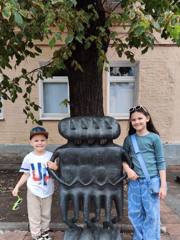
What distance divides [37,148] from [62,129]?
524mm

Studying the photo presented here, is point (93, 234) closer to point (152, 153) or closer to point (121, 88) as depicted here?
point (152, 153)

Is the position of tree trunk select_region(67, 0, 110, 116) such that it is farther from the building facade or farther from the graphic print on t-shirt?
the building facade

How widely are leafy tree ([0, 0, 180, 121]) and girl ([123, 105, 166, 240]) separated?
2.74ft

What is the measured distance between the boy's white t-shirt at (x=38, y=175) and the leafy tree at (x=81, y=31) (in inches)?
43.8

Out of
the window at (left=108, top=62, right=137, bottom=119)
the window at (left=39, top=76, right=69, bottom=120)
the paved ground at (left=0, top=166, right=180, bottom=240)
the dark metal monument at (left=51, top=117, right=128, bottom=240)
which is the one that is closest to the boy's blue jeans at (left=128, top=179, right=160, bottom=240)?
the dark metal monument at (left=51, top=117, right=128, bottom=240)

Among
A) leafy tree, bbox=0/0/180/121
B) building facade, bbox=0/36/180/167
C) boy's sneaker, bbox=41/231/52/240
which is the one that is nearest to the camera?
leafy tree, bbox=0/0/180/121

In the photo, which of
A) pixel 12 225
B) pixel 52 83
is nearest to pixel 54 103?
pixel 52 83

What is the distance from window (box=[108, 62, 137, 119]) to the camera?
9.31 metres

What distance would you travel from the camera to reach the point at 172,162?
9266mm

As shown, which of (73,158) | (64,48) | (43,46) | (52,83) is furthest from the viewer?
(52,83)

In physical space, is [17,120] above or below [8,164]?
above

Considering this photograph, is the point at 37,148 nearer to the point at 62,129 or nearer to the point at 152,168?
the point at 62,129

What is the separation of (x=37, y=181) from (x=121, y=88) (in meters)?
5.68

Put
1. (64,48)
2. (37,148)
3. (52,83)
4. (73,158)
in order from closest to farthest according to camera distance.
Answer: (73,158) → (37,148) → (64,48) → (52,83)
